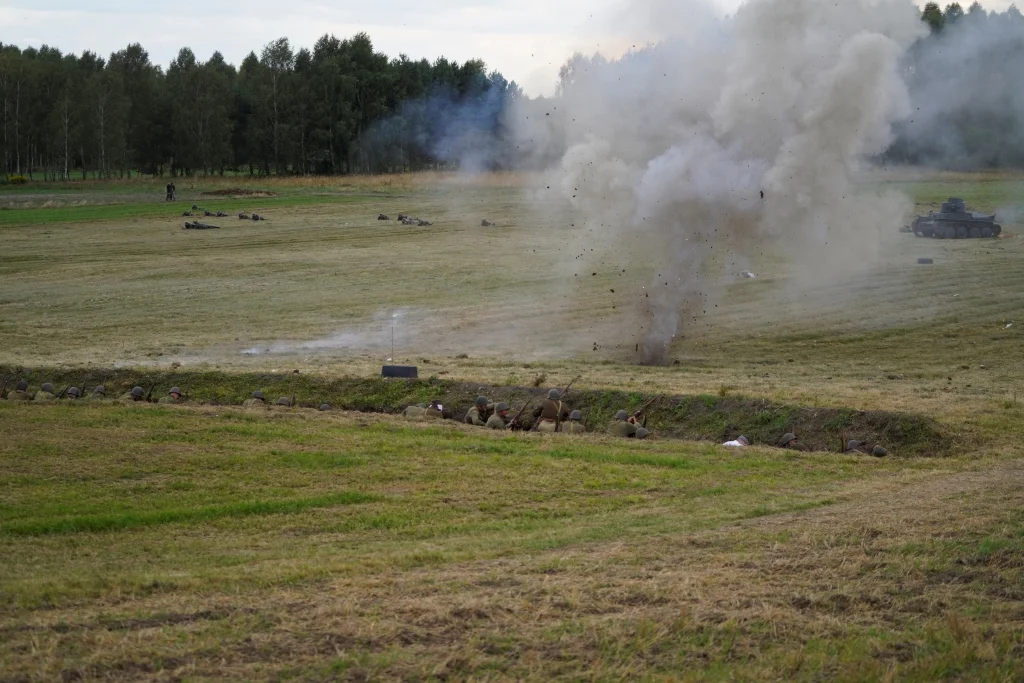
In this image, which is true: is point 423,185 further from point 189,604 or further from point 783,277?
point 189,604

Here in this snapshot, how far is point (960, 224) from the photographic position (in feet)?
155

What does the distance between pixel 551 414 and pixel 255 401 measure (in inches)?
201

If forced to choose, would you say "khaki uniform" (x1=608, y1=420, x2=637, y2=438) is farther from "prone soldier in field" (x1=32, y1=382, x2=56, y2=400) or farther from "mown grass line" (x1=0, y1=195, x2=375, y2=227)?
"mown grass line" (x1=0, y1=195, x2=375, y2=227)

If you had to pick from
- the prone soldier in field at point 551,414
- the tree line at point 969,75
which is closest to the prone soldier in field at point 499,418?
the prone soldier in field at point 551,414

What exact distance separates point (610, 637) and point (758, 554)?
2535mm

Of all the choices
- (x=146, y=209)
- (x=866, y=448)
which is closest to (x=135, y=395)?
(x=866, y=448)

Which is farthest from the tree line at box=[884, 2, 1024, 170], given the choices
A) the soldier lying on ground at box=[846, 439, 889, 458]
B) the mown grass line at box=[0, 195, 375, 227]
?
the mown grass line at box=[0, 195, 375, 227]

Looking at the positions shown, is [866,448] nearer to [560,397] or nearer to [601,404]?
[601,404]

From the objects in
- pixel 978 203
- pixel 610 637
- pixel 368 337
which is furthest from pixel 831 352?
pixel 978 203

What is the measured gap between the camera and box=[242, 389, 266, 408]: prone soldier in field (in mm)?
18250

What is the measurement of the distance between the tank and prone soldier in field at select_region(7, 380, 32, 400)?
3916 cm

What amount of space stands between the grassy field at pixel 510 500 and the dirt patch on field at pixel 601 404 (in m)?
0.07

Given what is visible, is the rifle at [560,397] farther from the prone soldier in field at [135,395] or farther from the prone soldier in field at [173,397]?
the prone soldier in field at [135,395]

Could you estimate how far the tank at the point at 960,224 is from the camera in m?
47.3
